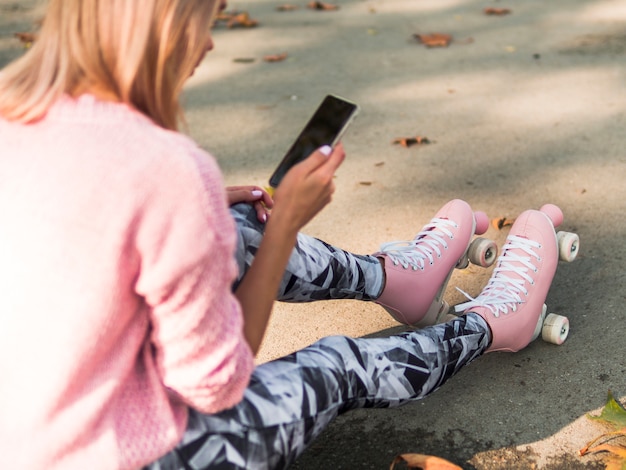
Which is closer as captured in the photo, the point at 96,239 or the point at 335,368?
the point at 96,239

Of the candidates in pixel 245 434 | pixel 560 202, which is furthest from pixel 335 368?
pixel 560 202

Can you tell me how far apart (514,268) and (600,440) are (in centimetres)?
52

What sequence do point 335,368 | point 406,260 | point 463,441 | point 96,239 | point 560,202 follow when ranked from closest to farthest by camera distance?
point 96,239, point 335,368, point 463,441, point 406,260, point 560,202

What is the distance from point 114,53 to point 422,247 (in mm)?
1230

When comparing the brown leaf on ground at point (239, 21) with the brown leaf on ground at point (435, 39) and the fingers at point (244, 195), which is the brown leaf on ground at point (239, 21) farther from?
the fingers at point (244, 195)

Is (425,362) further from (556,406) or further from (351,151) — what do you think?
(351,151)

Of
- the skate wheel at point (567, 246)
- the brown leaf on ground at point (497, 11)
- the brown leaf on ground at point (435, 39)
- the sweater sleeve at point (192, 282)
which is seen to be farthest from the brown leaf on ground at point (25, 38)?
the sweater sleeve at point (192, 282)

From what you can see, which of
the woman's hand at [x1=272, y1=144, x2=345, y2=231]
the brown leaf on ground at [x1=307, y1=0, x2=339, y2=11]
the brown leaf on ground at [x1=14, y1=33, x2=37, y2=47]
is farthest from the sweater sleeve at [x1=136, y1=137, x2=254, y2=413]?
the brown leaf on ground at [x1=307, y1=0, x2=339, y2=11]

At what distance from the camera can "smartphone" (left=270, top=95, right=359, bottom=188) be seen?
1686 mm

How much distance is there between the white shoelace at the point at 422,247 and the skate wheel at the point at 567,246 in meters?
0.32

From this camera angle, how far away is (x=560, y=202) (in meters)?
2.85

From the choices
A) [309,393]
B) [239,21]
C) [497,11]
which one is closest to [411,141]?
[497,11]

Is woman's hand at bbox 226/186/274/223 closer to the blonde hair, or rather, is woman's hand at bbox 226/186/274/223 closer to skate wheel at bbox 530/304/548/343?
the blonde hair

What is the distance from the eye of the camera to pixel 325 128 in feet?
5.63
